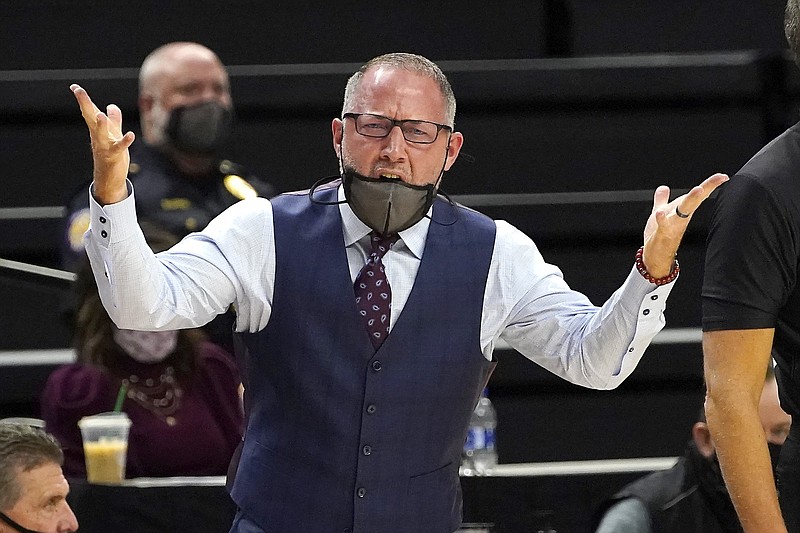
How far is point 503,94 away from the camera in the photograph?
472 cm

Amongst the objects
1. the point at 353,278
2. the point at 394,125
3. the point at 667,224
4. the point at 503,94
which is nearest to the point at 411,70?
the point at 394,125

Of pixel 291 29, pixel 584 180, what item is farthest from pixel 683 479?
pixel 291 29

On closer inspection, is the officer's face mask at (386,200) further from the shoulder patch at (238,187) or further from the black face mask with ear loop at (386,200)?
the shoulder patch at (238,187)

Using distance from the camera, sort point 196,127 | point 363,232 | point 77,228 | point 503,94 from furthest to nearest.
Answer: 1. point 503,94
2. point 196,127
3. point 77,228
4. point 363,232

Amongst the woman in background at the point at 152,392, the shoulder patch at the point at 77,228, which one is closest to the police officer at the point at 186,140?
the shoulder patch at the point at 77,228

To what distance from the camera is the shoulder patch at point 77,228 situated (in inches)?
138

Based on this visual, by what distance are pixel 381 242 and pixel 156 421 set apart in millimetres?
1354

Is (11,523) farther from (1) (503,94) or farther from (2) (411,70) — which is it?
(1) (503,94)

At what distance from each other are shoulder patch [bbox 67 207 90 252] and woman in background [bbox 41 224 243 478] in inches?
10.7

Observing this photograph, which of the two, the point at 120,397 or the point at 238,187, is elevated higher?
the point at 238,187

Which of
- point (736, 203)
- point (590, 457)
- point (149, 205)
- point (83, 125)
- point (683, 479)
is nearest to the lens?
point (736, 203)

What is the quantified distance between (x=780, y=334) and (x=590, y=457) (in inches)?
103

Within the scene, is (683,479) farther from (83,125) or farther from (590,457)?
(83,125)

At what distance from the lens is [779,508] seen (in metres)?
1.66
